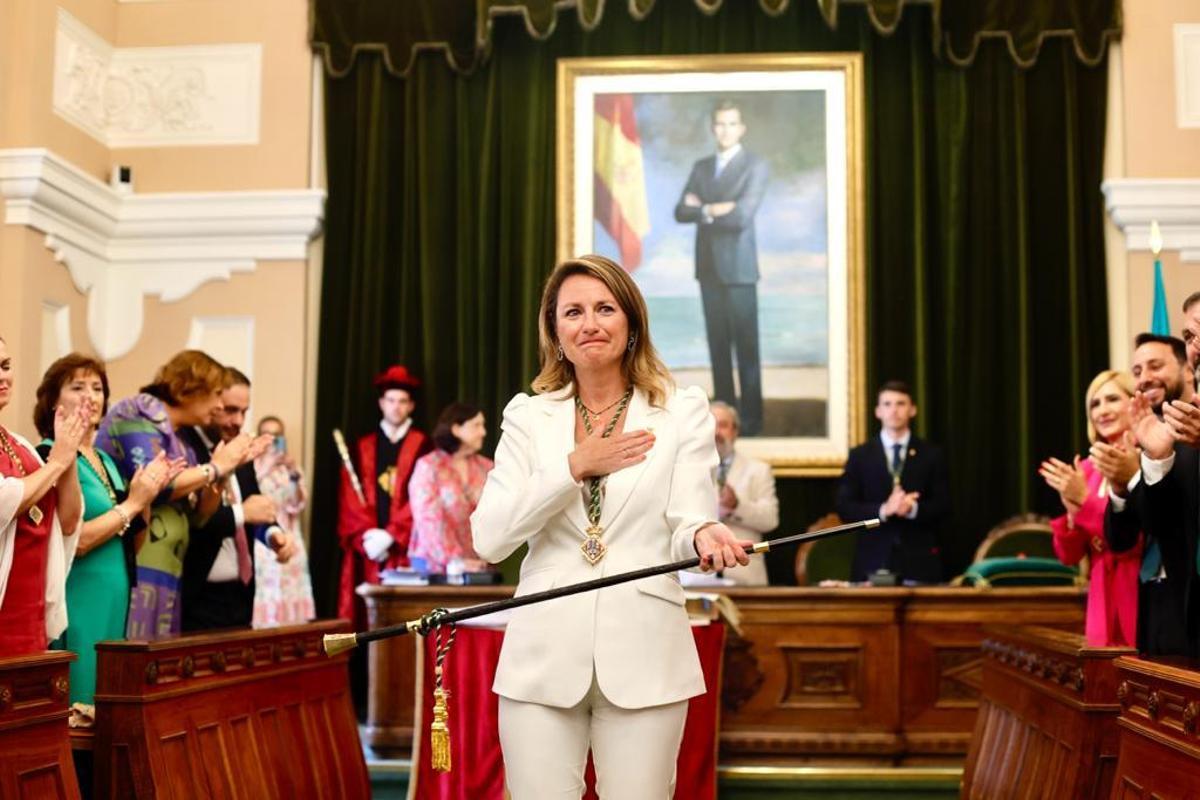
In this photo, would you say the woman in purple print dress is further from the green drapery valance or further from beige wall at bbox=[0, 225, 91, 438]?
the green drapery valance

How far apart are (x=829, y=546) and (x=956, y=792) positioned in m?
1.91

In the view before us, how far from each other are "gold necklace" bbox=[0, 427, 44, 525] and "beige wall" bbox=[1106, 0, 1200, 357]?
18.9ft

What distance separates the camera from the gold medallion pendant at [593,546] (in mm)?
2377

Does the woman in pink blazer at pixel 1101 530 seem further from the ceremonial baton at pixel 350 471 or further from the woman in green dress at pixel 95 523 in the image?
the ceremonial baton at pixel 350 471

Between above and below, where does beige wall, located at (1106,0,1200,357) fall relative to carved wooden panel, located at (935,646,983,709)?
above

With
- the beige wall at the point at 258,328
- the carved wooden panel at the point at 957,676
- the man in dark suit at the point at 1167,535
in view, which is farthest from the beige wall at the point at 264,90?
the man in dark suit at the point at 1167,535

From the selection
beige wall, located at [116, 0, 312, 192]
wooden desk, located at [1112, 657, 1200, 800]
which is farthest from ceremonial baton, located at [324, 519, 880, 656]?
beige wall, located at [116, 0, 312, 192]

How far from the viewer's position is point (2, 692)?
2.67 metres

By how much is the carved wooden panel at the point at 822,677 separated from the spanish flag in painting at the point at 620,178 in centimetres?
290

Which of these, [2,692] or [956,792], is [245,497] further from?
[956,792]

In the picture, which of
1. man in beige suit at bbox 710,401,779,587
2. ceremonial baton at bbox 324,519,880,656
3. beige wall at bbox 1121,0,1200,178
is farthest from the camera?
beige wall at bbox 1121,0,1200,178

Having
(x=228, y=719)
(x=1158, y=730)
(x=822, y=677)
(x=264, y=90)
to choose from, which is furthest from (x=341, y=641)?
(x=264, y=90)

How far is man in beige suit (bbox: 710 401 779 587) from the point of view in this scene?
21.5ft

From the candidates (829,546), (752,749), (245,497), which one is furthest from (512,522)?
(829,546)
